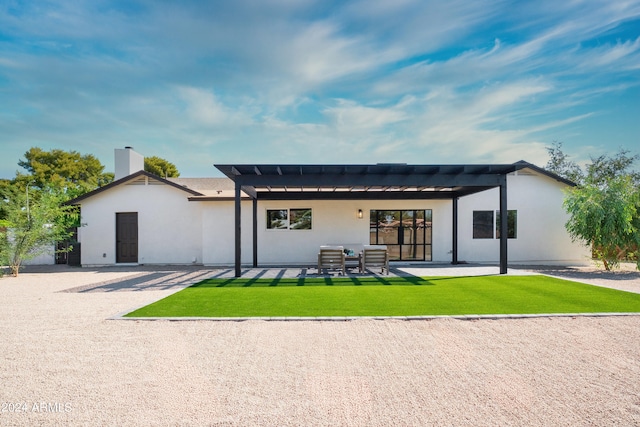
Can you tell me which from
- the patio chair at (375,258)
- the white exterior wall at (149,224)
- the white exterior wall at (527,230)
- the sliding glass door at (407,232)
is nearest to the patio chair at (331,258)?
the patio chair at (375,258)

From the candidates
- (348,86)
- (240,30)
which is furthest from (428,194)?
(240,30)

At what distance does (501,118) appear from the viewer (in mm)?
16172

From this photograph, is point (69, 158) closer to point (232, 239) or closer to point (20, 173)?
point (20, 173)

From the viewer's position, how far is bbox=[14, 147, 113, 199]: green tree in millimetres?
32469

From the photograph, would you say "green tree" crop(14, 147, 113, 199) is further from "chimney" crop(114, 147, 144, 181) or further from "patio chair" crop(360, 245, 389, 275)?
"patio chair" crop(360, 245, 389, 275)

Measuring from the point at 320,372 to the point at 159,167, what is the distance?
4235cm

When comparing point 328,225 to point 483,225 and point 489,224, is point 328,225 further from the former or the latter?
point 489,224

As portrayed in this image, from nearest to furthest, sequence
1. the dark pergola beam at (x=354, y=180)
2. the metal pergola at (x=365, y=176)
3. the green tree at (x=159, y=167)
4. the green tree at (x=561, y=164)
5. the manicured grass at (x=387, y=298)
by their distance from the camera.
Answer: the manicured grass at (x=387, y=298), the metal pergola at (x=365, y=176), the dark pergola beam at (x=354, y=180), the green tree at (x=561, y=164), the green tree at (x=159, y=167)

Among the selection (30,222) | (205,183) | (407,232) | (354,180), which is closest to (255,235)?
(354,180)

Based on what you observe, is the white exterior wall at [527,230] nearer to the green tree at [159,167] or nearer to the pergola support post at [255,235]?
the pergola support post at [255,235]

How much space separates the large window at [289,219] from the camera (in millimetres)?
13852

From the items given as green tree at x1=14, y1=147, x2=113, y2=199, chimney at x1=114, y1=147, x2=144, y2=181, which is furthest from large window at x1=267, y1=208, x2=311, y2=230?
green tree at x1=14, y1=147, x2=113, y2=199

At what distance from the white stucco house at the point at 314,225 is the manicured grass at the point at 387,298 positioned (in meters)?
4.06

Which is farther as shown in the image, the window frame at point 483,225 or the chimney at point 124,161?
the chimney at point 124,161
